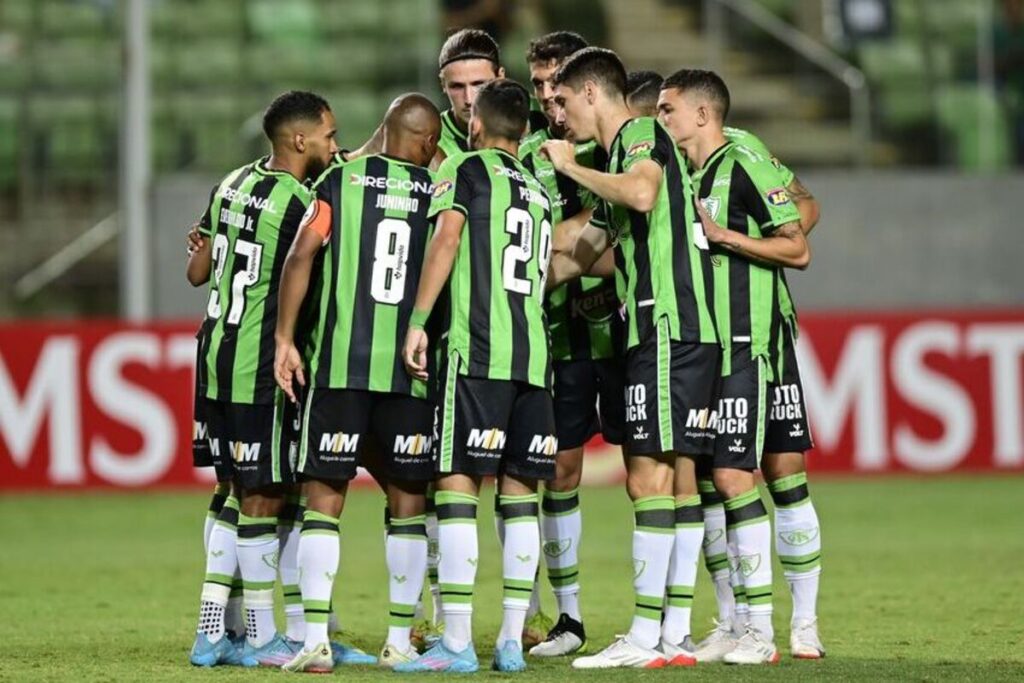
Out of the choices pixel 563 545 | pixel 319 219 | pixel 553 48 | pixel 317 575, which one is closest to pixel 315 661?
pixel 317 575

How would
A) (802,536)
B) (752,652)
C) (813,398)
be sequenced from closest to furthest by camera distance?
(752,652), (802,536), (813,398)

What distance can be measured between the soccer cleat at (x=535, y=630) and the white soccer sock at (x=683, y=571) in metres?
0.79

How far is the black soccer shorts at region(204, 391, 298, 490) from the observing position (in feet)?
22.2

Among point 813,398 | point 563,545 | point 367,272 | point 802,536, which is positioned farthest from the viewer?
point 813,398

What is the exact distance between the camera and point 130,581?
9.88 m

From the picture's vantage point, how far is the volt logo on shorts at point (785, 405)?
711 centimetres

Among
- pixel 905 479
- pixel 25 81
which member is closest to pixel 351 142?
pixel 25 81

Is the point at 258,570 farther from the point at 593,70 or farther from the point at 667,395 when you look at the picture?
the point at 593,70

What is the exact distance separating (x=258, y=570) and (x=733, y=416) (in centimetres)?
192

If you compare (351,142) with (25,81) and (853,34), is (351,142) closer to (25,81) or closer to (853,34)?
(25,81)

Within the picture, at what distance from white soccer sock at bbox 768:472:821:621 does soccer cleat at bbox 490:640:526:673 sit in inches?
47.5

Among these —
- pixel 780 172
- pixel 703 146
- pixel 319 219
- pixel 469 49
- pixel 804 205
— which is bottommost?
pixel 319 219

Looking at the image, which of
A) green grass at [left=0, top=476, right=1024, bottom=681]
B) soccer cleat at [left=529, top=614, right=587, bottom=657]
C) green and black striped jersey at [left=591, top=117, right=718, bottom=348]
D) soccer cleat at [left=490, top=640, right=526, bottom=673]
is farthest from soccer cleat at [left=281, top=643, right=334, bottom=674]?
green and black striped jersey at [left=591, top=117, right=718, bottom=348]

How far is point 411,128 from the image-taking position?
6.68m
